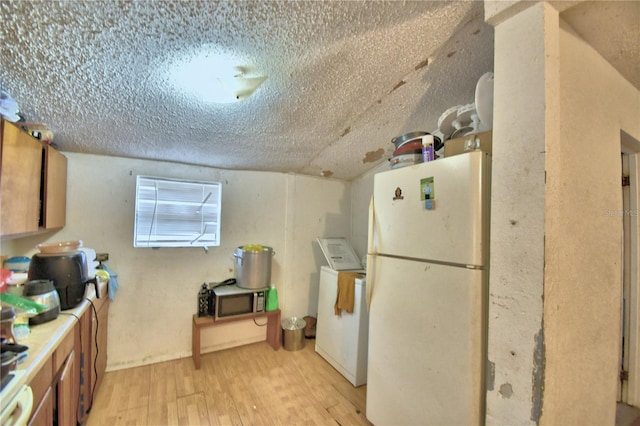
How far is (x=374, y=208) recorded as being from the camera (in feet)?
5.37

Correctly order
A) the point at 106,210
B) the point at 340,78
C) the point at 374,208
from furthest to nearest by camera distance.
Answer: the point at 106,210, the point at 374,208, the point at 340,78

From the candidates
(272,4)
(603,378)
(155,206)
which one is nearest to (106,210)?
(155,206)

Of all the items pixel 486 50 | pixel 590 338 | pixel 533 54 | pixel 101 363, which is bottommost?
pixel 101 363

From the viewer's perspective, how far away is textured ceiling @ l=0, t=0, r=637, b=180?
1.01 m

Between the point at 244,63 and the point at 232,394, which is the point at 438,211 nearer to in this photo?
the point at 244,63

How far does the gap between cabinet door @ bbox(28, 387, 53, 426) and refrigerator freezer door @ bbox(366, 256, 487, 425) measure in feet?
5.01

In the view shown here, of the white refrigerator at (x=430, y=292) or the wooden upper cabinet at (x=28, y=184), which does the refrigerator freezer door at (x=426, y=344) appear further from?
the wooden upper cabinet at (x=28, y=184)

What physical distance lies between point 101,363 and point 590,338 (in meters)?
3.04

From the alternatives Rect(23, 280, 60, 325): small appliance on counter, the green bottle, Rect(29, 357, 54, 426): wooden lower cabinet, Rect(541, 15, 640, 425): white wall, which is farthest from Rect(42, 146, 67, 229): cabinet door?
Rect(541, 15, 640, 425): white wall

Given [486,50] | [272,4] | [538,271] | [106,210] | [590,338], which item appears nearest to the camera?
[538,271]

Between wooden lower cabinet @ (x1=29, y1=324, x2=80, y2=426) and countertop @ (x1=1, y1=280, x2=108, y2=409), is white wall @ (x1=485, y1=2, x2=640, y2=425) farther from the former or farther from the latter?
wooden lower cabinet @ (x1=29, y1=324, x2=80, y2=426)

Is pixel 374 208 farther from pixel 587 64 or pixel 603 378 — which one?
pixel 603 378

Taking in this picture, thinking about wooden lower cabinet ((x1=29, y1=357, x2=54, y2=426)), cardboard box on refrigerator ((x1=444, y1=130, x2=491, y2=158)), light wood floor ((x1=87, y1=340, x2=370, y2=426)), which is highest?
cardboard box on refrigerator ((x1=444, y1=130, x2=491, y2=158))

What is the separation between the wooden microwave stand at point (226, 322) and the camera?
237 cm
